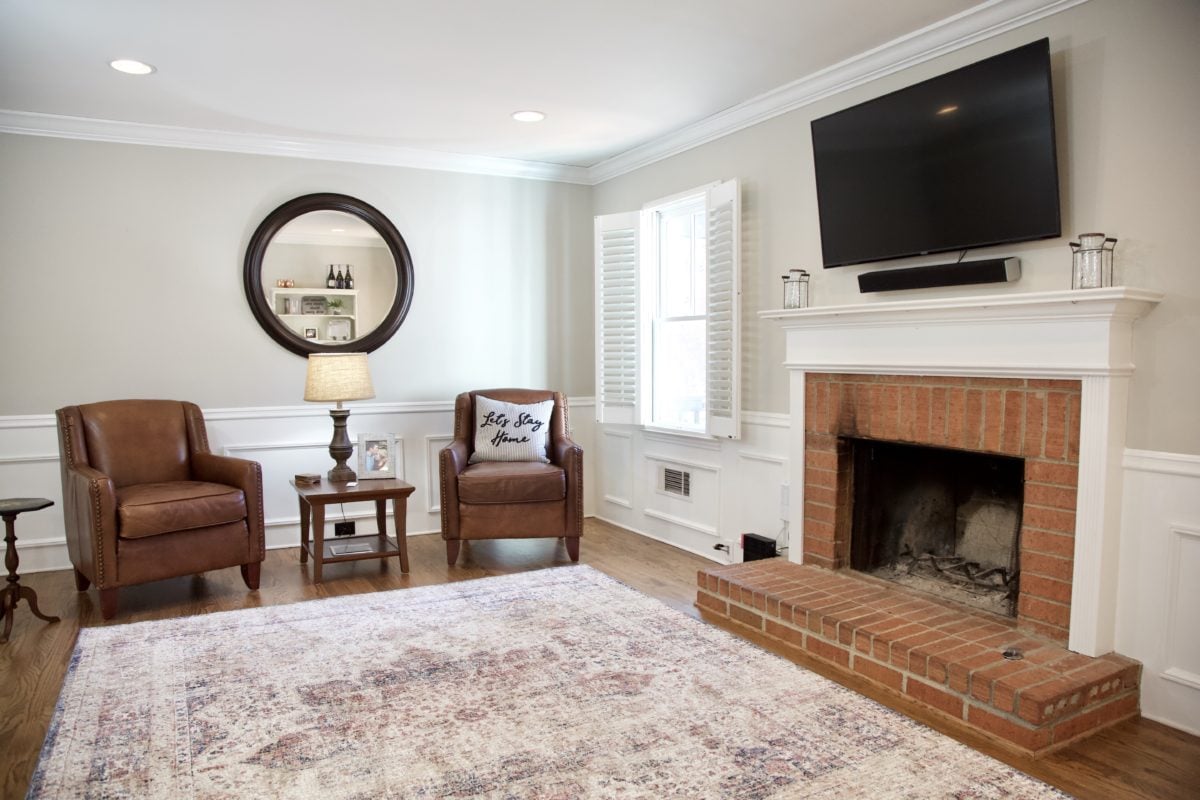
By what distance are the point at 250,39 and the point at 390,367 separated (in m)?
2.19

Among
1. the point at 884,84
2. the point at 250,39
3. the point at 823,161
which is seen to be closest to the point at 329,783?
the point at 250,39

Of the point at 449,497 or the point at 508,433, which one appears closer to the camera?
the point at 449,497

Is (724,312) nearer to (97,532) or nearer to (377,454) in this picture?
(377,454)

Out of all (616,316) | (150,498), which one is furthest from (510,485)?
(150,498)

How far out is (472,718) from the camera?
2.39 metres

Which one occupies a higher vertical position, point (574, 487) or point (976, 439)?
point (976, 439)

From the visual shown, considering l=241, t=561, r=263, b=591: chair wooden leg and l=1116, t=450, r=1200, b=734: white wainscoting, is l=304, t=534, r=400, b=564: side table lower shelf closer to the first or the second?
l=241, t=561, r=263, b=591: chair wooden leg

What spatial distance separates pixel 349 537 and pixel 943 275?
3271 mm

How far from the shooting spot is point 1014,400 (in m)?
2.72

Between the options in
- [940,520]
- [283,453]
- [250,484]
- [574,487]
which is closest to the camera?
[940,520]

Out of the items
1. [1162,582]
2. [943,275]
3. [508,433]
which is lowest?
[1162,582]

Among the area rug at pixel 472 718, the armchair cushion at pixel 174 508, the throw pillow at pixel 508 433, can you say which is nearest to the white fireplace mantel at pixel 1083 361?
the area rug at pixel 472 718

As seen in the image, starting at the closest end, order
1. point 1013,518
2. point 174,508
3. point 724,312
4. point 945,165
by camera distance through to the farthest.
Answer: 1. point 945,165
2. point 1013,518
3. point 174,508
4. point 724,312

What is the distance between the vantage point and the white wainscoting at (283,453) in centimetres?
414
